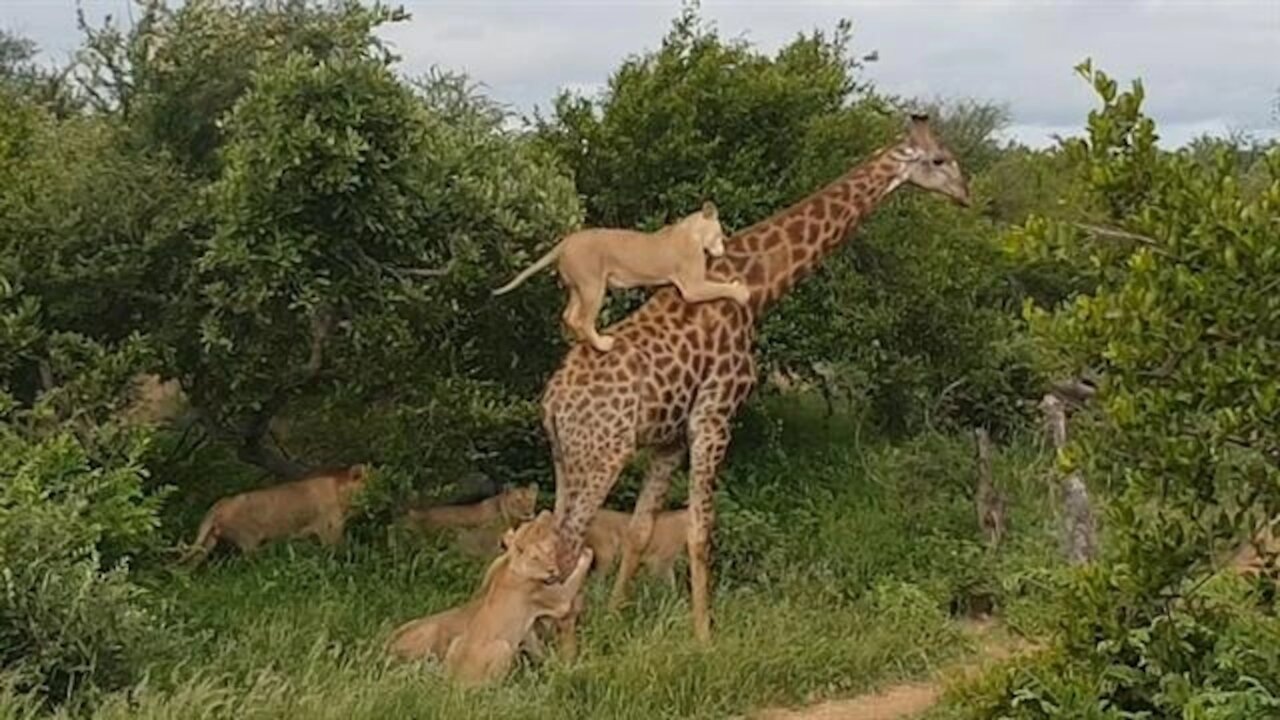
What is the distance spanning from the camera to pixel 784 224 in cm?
861

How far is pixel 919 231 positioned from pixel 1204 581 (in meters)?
7.28

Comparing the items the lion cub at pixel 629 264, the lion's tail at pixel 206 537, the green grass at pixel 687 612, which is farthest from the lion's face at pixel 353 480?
the lion cub at pixel 629 264

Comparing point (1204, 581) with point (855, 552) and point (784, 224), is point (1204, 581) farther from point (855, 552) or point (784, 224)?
point (855, 552)

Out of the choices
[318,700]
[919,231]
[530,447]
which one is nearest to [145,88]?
[530,447]

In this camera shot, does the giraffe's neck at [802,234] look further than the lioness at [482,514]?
No

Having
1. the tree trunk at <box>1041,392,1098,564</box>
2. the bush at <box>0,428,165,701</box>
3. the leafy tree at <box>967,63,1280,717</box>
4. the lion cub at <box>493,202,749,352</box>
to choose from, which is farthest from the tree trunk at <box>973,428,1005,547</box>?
the leafy tree at <box>967,63,1280,717</box>

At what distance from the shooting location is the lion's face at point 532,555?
734 cm

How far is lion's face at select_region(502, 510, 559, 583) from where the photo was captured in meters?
7.34

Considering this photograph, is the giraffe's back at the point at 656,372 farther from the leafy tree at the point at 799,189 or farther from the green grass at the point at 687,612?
the leafy tree at the point at 799,189

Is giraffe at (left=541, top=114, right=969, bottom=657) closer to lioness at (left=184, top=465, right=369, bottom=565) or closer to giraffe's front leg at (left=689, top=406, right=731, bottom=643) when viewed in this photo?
giraffe's front leg at (left=689, top=406, right=731, bottom=643)

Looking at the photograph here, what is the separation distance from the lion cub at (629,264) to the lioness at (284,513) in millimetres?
1939

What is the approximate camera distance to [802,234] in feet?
28.3

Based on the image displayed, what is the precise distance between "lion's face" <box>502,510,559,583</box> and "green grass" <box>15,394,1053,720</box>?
378 millimetres

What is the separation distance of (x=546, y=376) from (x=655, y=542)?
68.6 inches
